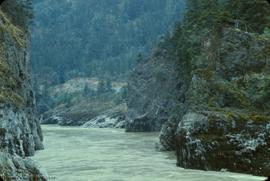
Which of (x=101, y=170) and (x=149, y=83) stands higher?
(x=149, y=83)

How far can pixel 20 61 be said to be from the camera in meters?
53.9

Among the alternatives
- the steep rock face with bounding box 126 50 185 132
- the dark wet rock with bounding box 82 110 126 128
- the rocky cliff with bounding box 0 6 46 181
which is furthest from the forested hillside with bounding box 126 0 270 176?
the dark wet rock with bounding box 82 110 126 128

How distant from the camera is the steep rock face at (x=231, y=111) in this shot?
30.8 m

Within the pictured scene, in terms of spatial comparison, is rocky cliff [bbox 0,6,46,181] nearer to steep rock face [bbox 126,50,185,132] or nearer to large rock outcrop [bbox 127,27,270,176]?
large rock outcrop [bbox 127,27,270,176]

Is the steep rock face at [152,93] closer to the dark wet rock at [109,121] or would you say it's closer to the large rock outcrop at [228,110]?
the dark wet rock at [109,121]

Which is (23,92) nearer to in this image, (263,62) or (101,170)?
(101,170)

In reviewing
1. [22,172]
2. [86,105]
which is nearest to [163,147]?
[22,172]

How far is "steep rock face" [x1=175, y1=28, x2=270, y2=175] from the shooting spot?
101 feet

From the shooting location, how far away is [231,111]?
112 ft

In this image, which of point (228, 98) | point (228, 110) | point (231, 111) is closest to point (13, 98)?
point (228, 98)

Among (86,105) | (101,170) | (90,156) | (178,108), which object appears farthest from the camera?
(86,105)

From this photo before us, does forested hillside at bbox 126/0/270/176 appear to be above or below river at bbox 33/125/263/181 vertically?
above

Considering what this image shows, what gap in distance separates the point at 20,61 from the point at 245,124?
2907 centimetres

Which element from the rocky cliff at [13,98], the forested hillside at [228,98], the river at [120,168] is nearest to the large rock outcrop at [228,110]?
the forested hillside at [228,98]
